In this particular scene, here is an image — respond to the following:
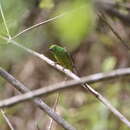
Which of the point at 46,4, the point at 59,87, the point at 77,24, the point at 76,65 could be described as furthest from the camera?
the point at 76,65

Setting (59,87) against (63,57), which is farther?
(63,57)

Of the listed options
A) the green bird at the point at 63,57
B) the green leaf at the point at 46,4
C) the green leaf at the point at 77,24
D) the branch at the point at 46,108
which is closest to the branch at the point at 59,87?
the green leaf at the point at 77,24

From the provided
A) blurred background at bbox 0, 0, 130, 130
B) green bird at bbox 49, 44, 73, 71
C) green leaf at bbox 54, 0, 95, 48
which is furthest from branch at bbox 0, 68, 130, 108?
blurred background at bbox 0, 0, 130, 130

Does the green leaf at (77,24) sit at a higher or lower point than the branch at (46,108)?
lower

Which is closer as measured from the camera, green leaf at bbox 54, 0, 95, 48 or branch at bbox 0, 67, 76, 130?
green leaf at bbox 54, 0, 95, 48

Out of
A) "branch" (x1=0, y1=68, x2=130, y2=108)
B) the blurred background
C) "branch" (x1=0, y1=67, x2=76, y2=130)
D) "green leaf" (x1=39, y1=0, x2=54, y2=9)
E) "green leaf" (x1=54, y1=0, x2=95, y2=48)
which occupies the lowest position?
"branch" (x1=0, y1=68, x2=130, y2=108)

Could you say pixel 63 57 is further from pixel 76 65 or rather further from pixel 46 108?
pixel 76 65

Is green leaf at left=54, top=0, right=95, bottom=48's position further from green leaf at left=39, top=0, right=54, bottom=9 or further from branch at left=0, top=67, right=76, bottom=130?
green leaf at left=39, top=0, right=54, bottom=9

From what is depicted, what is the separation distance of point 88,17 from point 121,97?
2478 millimetres

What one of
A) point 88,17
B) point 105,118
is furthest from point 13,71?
point 88,17

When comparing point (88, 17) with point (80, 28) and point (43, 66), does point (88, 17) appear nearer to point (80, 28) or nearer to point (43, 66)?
point (80, 28)

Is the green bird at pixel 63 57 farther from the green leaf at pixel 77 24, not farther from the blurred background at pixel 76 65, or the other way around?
the blurred background at pixel 76 65

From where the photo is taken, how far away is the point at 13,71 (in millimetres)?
3602

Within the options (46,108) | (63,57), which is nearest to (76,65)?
(63,57)
